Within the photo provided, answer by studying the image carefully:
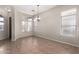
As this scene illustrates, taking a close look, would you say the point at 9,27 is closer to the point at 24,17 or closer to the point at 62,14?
the point at 24,17

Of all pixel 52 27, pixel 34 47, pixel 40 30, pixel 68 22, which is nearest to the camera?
pixel 34 47

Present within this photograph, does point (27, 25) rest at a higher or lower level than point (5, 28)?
higher

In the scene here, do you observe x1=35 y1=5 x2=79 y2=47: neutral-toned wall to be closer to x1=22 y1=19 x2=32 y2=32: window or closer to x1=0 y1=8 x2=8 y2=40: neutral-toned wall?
x1=22 y1=19 x2=32 y2=32: window

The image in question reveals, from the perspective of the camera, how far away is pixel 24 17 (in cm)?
344

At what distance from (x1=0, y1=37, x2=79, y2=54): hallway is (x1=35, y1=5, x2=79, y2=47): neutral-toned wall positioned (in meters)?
0.24

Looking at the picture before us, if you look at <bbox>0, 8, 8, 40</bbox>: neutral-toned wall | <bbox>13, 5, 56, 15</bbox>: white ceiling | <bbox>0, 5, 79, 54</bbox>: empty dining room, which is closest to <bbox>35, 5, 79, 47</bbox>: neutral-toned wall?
<bbox>0, 5, 79, 54</bbox>: empty dining room

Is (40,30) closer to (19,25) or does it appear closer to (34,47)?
(34,47)

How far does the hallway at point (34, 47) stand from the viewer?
3.07 m

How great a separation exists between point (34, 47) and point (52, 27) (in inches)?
48.3

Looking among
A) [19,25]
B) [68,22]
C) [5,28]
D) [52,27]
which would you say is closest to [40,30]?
[52,27]

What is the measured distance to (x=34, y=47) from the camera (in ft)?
10.4

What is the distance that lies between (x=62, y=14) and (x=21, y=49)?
2330 mm

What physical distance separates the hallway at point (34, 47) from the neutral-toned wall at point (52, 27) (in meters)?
0.24

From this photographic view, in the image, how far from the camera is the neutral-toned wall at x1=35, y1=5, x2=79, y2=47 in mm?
3393
